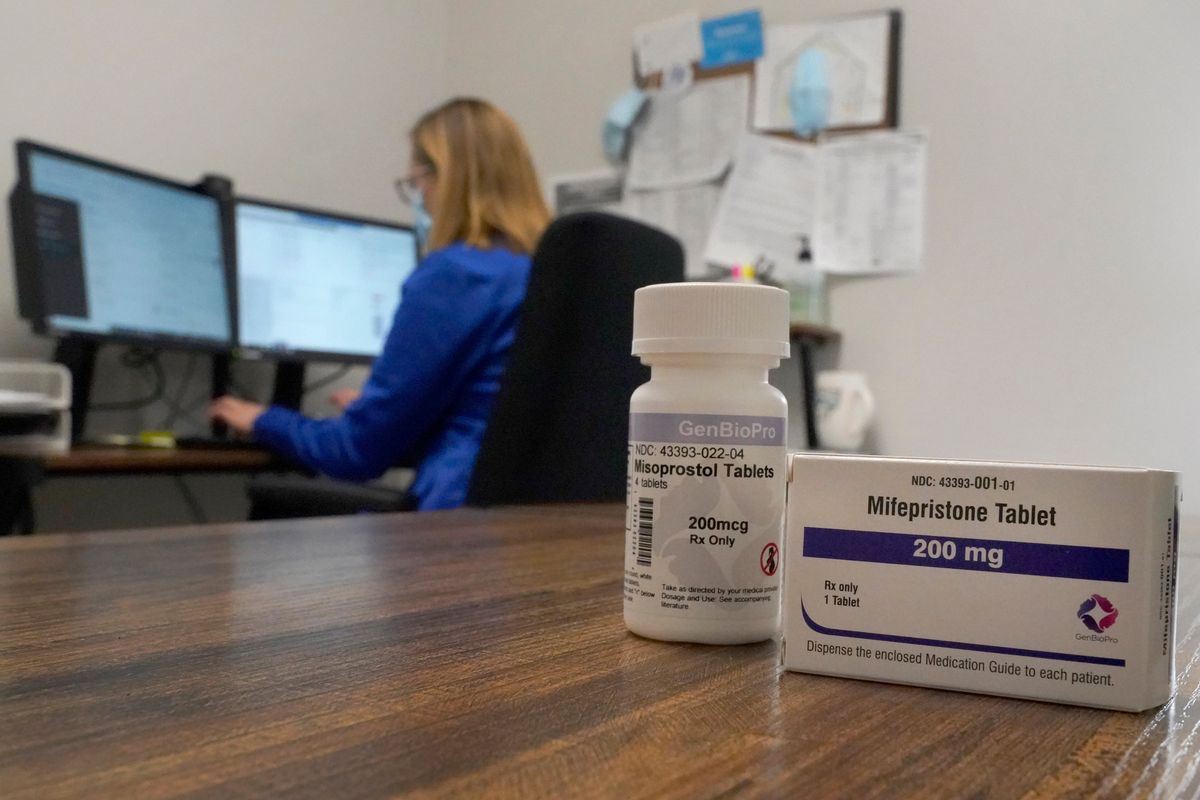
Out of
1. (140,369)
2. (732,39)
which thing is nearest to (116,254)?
(140,369)

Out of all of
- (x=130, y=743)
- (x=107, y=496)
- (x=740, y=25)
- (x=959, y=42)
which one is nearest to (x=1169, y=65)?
(x=959, y=42)

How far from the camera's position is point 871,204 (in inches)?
79.4

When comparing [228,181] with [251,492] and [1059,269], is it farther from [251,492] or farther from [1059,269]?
[1059,269]

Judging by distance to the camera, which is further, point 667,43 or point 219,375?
point 667,43

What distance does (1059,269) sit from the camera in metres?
1.80

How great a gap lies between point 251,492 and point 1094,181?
5.30 ft

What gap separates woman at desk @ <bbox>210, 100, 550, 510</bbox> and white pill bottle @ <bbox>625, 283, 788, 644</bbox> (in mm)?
1100

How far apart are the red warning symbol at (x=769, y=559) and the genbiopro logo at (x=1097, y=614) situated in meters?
0.12

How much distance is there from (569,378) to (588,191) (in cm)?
133

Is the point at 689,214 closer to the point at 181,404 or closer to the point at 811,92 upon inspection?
the point at 811,92

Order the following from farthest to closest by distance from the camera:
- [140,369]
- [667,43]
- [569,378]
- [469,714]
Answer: [667,43] < [140,369] < [569,378] < [469,714]

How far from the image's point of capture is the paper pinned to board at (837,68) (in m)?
2.02

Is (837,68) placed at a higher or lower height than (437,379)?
higher

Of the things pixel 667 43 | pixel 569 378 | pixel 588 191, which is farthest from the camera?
pixel 588 191
